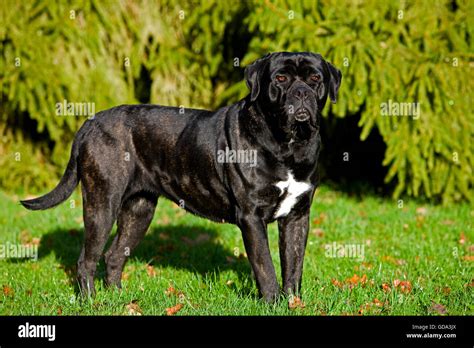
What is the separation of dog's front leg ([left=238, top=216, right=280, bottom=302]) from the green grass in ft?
0.33

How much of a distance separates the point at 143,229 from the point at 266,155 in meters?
1.39

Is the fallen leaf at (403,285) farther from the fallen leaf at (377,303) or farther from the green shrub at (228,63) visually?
the green shrub at (228,63)

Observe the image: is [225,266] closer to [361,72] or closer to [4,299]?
[4,299]

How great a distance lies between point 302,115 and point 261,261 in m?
0.94

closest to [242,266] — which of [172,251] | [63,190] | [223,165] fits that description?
[172,251]

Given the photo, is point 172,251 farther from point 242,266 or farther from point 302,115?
point 302,115

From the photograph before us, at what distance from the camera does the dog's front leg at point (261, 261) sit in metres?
4.30

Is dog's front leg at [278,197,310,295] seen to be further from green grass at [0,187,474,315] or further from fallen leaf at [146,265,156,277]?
fallen leaf at [146,265,156,277]

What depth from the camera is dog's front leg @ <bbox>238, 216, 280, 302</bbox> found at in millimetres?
4301

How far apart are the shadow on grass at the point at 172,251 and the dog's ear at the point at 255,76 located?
1.61 m

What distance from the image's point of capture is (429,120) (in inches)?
297

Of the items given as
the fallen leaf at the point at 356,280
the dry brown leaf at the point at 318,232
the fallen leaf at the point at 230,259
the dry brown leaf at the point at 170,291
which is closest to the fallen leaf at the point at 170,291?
the dry brown leaf at the point at 170,291
